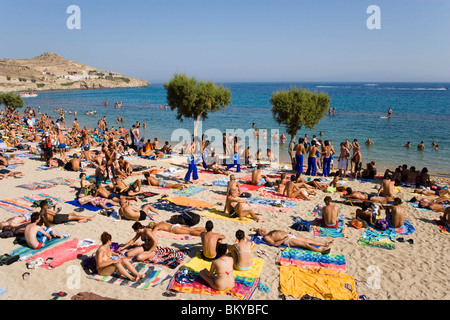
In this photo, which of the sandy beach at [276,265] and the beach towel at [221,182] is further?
the beach towel at [221,182]

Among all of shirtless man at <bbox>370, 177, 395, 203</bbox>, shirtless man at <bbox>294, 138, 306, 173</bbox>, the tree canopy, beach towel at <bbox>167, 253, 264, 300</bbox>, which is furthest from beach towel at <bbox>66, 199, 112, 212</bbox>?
the tree canopy

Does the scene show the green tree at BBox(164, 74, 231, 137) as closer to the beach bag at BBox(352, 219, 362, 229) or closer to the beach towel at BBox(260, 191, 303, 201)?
the beach towel at BBox(260, 191, 303, 201)

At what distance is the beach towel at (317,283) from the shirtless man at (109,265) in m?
2.79

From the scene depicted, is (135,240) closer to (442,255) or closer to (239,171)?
(442,255)

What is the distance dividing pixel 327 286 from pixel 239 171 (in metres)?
9.79

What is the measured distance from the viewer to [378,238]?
8.25m

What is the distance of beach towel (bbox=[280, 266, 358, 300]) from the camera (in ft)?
19.2

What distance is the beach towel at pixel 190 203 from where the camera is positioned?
10562 mm

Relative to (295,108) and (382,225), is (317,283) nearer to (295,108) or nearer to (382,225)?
(382,225)

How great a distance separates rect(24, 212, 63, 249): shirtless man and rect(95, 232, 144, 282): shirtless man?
196cm

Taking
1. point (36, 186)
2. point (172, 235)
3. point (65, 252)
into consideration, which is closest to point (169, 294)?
point (172, 235)

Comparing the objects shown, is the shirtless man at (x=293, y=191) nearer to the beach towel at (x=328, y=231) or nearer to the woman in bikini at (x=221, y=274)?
the beach towel at (x=328, y=231)

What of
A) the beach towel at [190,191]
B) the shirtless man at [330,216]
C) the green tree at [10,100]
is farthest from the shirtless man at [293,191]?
the green tree at [10,100]
